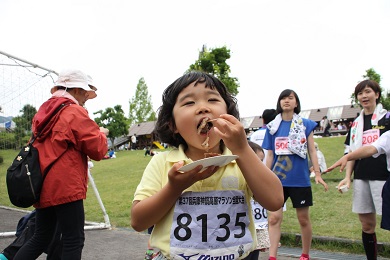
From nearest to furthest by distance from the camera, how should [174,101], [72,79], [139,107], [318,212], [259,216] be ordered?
1. [174,101]
2. [72,79]
3. [259,216]
4. [318,212]
5. [139,107]

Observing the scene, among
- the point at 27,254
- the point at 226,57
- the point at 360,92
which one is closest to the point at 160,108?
the point at 27,254

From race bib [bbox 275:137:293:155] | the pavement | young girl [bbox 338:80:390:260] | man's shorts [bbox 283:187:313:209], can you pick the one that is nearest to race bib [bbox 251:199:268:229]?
man's shorts [bbox 283:187:313:209]

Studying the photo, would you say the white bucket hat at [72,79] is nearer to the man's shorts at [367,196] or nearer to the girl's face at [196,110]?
the girl's face at [196,110]

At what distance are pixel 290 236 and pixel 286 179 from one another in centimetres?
112

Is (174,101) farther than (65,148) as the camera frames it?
No

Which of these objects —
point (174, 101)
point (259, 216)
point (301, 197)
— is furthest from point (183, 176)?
point (301, 197)

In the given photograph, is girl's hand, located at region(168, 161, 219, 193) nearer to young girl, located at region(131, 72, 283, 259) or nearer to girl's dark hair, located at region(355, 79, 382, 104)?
young girl, located at region(131, 72, 283, 259)

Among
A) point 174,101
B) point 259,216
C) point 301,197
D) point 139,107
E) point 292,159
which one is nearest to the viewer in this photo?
point 174,101

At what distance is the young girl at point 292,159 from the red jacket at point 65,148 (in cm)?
208

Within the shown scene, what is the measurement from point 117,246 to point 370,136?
3.37 meters

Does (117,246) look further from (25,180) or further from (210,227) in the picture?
(210,227)

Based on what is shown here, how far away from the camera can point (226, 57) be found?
923 inches

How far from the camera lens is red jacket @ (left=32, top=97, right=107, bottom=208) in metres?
2.77

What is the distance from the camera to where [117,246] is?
4652 millimetres
